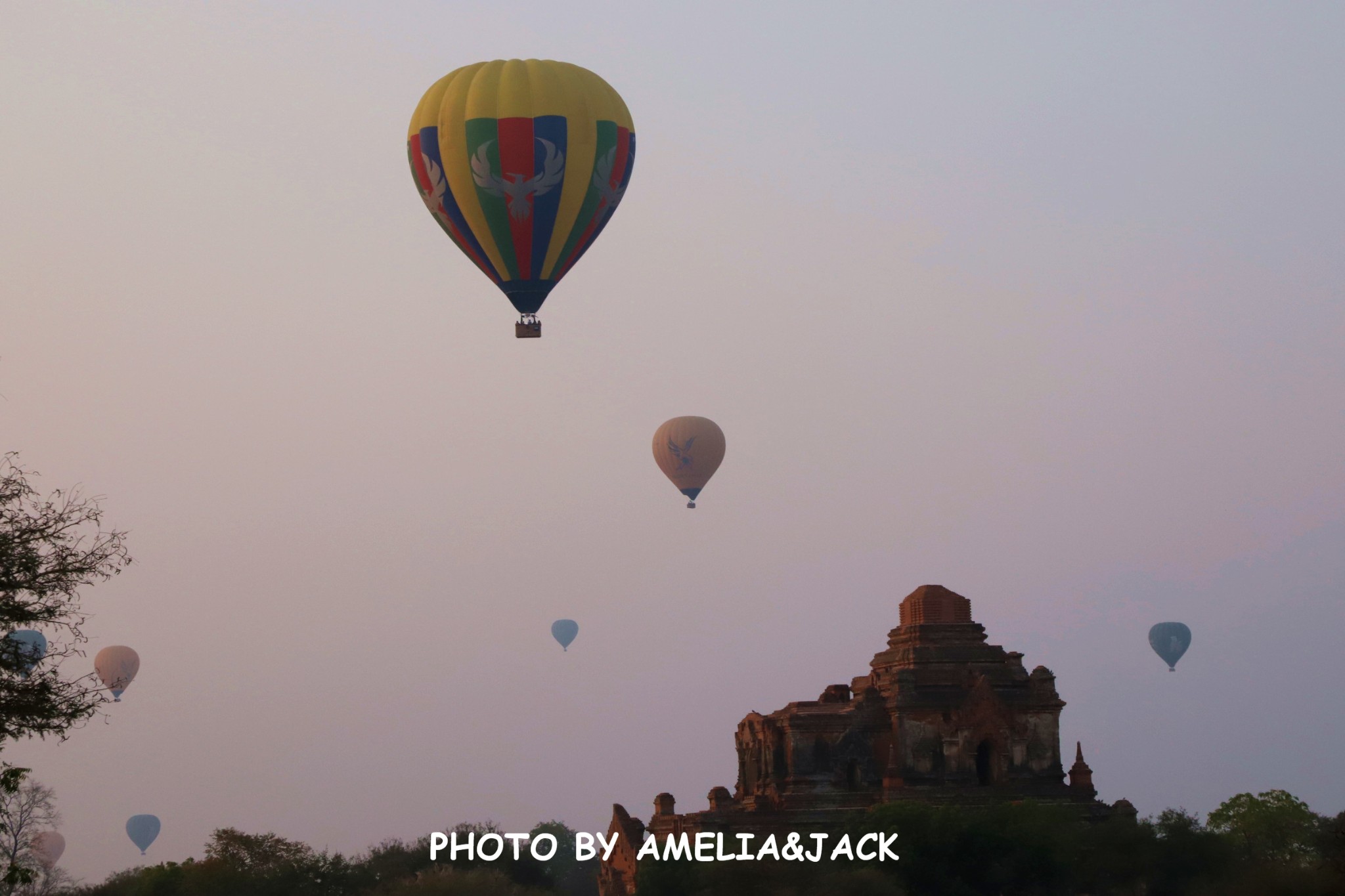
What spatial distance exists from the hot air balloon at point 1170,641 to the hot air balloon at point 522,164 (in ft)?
146

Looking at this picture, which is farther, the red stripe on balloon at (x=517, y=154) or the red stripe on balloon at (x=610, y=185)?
the red stripe on balloon at (x=610, y=185)

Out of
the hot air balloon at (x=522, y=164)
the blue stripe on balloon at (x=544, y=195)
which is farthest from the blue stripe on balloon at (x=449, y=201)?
the blue stripe on balloon at (x=544, y=195)

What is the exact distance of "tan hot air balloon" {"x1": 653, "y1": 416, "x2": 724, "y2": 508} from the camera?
274ft

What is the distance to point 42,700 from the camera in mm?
23391

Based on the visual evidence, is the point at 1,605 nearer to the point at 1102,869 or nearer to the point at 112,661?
the point at 1102,869

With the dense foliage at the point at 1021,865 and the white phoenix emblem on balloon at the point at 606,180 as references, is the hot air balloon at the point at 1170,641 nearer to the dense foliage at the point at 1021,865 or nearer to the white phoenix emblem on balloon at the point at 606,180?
the dense foliage at the point at 1021,865

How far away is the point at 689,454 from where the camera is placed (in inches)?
3285

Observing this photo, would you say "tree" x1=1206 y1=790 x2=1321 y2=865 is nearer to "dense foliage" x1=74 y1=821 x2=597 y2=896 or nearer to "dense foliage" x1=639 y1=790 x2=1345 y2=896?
"dense foliage" x1=639 y1=790 x2=1345 y2=896

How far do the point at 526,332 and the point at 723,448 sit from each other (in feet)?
83.8

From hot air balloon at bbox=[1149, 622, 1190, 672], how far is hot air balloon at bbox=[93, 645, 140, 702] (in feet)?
163

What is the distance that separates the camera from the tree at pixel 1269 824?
8056cm

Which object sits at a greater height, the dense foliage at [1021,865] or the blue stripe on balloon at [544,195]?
the blue stripe on balloon at [544,195]

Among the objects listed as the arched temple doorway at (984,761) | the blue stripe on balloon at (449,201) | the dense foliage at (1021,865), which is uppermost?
the blue stripe on balloon at (449,201)

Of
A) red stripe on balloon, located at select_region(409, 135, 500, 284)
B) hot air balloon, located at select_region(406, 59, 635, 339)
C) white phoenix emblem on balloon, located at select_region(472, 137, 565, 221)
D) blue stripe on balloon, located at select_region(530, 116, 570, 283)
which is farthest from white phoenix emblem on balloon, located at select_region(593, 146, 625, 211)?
red stripe on balloon, located at select_region(409, 135, 500, 284)
